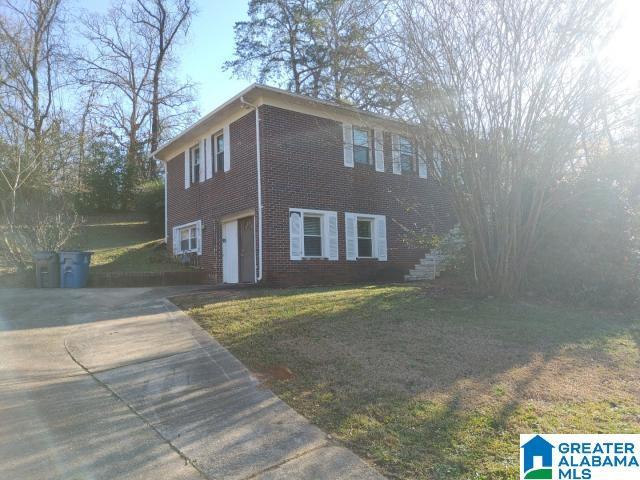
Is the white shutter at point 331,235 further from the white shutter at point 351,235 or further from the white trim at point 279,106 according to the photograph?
the white trim at point 279,106

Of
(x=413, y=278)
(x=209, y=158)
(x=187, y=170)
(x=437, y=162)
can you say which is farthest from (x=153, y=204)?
(x=437, y=162)

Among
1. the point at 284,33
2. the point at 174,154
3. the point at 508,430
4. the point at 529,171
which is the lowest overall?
the point at 508,430

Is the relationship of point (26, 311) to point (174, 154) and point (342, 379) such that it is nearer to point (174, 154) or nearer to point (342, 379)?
point (342, 379)

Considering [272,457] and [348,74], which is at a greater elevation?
[348,74]

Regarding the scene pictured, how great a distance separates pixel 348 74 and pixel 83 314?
7.22 m

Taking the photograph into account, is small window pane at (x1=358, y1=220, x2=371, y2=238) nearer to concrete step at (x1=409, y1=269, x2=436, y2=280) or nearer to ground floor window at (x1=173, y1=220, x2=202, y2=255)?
concrete step at (x1=409, y1=269, x2=436, y2=280)

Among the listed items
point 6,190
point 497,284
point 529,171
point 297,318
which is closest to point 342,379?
point 297,318

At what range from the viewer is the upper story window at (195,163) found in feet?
55.2

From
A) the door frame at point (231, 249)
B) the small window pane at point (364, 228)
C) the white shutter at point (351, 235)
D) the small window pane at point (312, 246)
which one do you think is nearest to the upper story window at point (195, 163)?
the door frame at point (231, 249)

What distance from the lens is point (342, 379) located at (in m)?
5.12

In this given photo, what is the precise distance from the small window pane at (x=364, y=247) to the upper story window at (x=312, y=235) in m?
1.54

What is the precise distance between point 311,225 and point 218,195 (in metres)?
3.21

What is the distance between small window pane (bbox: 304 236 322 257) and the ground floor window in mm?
4130

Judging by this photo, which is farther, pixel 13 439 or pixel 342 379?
pixel 342 379
